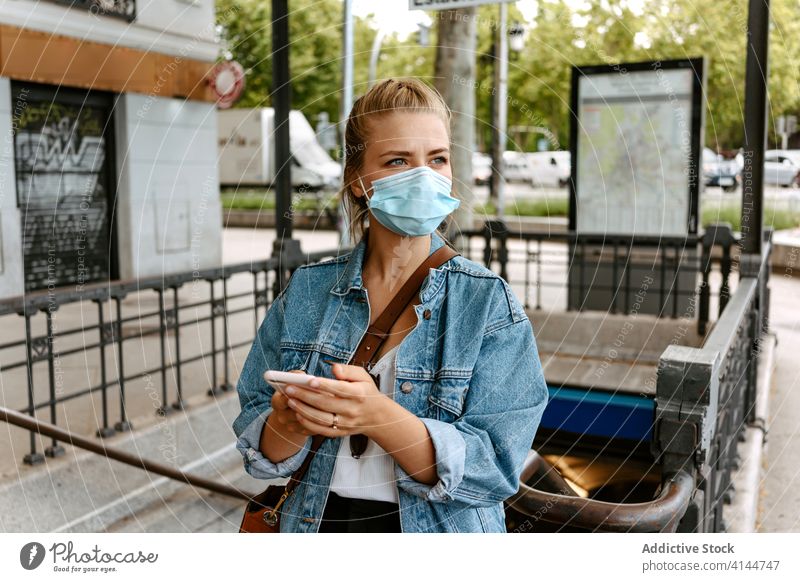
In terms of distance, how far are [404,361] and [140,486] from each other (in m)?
3.15

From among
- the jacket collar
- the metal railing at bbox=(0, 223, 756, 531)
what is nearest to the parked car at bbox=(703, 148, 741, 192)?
the metal railing at bbox=(0, 223, 756, 531)

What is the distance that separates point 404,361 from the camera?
1.32 metres

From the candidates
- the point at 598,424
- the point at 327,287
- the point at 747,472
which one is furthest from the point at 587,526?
the point at 747,472

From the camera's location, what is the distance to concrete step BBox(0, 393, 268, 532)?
11.4 feet

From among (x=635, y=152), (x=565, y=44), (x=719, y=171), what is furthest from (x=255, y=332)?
(x=719, y=171)

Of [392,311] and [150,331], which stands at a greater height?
[392,311]

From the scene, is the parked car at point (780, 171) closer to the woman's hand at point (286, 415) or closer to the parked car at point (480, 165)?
the parked car at point (480, 165)

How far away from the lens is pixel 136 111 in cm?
954

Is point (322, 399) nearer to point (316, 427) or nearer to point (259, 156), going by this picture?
point (316, 427)

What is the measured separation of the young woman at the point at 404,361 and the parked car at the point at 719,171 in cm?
658

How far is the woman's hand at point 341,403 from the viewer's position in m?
1.11

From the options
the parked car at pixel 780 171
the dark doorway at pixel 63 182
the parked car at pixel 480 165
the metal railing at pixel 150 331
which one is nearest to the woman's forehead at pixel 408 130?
the metal railing at pixel 150 331

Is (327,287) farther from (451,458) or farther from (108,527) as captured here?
(108,527)
